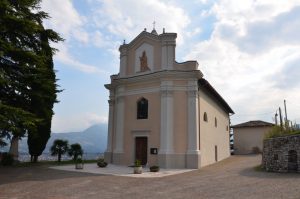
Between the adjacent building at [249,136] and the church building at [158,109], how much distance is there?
15825mm

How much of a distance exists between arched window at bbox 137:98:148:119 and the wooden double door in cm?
167

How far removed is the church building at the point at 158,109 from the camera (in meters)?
20.1

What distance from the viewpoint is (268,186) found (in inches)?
422

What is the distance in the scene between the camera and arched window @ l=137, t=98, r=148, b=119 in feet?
71.7

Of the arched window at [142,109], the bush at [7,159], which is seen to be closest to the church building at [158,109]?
the arched window at [142,109]

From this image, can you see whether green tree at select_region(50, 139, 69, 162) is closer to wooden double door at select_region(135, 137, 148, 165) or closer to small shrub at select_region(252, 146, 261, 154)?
wooden double door at select_region(135, 137, 148, 165)

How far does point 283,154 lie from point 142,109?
10.4 meters

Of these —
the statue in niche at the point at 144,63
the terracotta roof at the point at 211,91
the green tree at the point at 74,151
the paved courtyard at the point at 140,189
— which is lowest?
the paved courtyard at the point at 140,189

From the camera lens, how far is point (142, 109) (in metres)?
22.1

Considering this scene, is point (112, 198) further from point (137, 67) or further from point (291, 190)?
point (137, 67)

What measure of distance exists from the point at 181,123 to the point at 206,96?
4.79m

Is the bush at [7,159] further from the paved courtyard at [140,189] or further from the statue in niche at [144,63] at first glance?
the statue in niche at [144,63]

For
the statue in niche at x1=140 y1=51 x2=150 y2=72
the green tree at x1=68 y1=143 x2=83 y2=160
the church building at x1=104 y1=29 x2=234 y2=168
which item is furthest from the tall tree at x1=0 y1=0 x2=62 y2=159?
the green tree at x1=68 y1=143 x2=83 y2=160

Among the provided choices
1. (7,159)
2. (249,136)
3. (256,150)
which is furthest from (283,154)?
(249,136)
